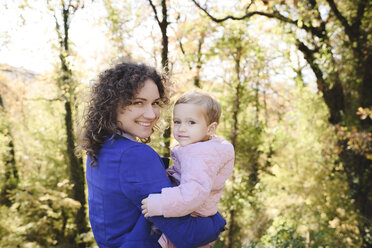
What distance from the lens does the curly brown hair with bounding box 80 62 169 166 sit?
173 cm

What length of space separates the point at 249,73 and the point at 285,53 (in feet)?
12.2

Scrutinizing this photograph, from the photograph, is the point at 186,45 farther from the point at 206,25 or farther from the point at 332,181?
the point at 332,181


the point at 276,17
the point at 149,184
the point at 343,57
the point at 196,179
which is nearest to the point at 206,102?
the point at 196,179

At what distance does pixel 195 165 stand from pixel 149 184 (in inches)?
11.5

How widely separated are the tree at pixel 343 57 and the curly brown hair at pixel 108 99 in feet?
17.5

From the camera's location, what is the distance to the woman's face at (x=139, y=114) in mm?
1813

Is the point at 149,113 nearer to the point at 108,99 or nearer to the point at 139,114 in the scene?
the point at 139,114

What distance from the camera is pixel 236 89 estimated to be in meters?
11.2

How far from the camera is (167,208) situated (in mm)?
1493

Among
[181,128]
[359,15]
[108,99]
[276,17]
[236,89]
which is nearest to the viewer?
[108,99]

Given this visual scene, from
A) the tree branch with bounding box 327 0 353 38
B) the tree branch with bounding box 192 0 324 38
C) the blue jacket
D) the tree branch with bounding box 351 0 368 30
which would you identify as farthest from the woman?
the tree branch with bounding box 351 0 368 30

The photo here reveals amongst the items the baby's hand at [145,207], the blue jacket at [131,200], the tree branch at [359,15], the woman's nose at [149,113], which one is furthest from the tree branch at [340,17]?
the baby's hand at [145,207]

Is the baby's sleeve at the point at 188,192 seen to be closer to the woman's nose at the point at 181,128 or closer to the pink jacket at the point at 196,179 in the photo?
the pink jacket at the point at 196,179

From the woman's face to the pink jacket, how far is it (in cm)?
26
